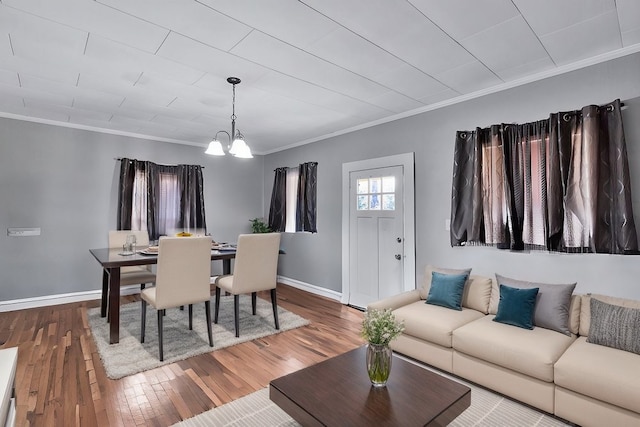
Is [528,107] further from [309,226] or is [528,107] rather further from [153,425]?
[153,425]

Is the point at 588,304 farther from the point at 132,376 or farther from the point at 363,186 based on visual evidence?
the point at 132,376

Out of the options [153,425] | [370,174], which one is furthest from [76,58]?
[370,174]

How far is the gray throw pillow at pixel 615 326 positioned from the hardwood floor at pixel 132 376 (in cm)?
198

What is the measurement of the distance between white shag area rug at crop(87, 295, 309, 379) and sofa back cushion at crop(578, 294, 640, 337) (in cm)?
268

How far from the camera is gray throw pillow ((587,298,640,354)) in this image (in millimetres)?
2150

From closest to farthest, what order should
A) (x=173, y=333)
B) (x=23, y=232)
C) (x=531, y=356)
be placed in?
1. (x=531, y=356)
2. (x=173, y=333)
3. (x=23, y=232)

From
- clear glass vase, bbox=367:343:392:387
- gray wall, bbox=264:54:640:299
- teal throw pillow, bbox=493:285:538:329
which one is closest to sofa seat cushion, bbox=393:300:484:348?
teal throw pillow, bbox=493:285:538:329

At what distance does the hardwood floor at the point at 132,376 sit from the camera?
Result: 2199mm

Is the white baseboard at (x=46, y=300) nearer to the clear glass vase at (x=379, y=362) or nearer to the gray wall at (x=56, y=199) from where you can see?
the gray wall at (x=56, y=199)

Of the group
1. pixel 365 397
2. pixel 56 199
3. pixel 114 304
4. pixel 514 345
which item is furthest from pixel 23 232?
pixel 514 345

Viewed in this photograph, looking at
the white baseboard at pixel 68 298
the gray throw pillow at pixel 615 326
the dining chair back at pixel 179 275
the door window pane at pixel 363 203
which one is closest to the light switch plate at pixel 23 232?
the white baseboard at pixel 68 298

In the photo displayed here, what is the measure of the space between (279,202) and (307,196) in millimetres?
811

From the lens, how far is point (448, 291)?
313 cm

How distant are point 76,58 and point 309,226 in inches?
147
